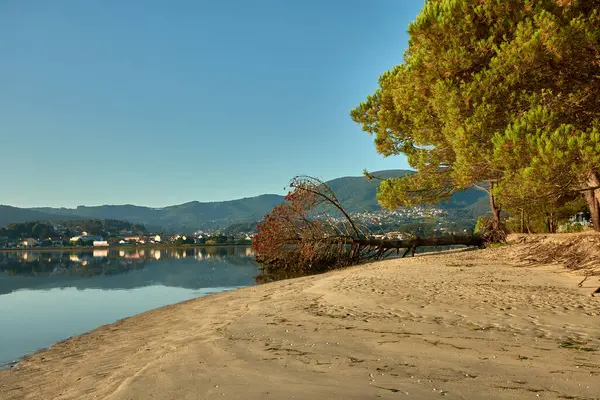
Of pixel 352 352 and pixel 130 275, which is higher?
pixel 352 352

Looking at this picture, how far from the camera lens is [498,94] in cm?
1225

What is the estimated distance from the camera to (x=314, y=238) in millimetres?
22641

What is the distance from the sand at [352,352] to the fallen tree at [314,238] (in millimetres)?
12924

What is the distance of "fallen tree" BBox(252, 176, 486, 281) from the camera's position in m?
22.8

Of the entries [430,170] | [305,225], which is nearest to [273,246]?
[305,225]

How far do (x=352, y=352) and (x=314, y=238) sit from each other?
17907 mm

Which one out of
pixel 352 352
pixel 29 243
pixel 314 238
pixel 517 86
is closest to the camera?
pixel 352 352

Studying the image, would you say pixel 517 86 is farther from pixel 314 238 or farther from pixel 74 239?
pixel 74 239

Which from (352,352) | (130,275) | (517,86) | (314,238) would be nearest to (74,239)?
(130,275)

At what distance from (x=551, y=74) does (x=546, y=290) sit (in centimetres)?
674

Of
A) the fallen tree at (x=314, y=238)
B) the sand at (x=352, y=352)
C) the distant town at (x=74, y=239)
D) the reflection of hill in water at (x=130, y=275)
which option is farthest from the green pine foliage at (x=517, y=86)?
Result: the distant town at (x=74, y=239)

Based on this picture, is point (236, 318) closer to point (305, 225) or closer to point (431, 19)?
point (431, 19)

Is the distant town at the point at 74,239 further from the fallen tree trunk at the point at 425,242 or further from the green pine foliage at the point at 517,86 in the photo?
the green pine foliage at the point at 517,86

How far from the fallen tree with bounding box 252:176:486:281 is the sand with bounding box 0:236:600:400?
42.4ft
